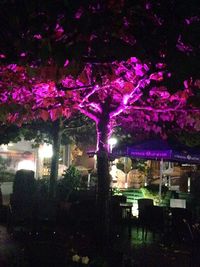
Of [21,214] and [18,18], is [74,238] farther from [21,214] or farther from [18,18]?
[18,18]

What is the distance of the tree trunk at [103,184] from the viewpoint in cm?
1016

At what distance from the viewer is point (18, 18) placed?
5277 mm

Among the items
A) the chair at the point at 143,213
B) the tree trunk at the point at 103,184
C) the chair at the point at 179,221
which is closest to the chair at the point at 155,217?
the chair at the point at 143,213

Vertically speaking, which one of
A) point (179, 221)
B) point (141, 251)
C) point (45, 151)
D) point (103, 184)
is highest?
point (45, 151)

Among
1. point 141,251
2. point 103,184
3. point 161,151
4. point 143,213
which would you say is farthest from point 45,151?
point 141,251

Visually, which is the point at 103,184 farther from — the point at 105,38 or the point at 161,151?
the point at 105,38

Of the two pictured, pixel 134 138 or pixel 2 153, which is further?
pixel 2 153

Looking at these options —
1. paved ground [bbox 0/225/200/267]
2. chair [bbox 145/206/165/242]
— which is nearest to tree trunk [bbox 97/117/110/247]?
paved ground [bbox 0/225/200/267]

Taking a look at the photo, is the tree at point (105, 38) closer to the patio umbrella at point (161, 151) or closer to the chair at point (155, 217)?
the chair at point (155, 217)

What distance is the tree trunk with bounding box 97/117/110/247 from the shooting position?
33.3 ft

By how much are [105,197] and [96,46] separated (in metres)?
5.93

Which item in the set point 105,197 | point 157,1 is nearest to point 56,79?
point 157,1

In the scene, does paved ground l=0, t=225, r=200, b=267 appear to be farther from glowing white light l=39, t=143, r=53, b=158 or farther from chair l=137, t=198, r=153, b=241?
glowing white light l=39, t=143, r=53, b=158

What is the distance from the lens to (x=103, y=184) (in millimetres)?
10438
